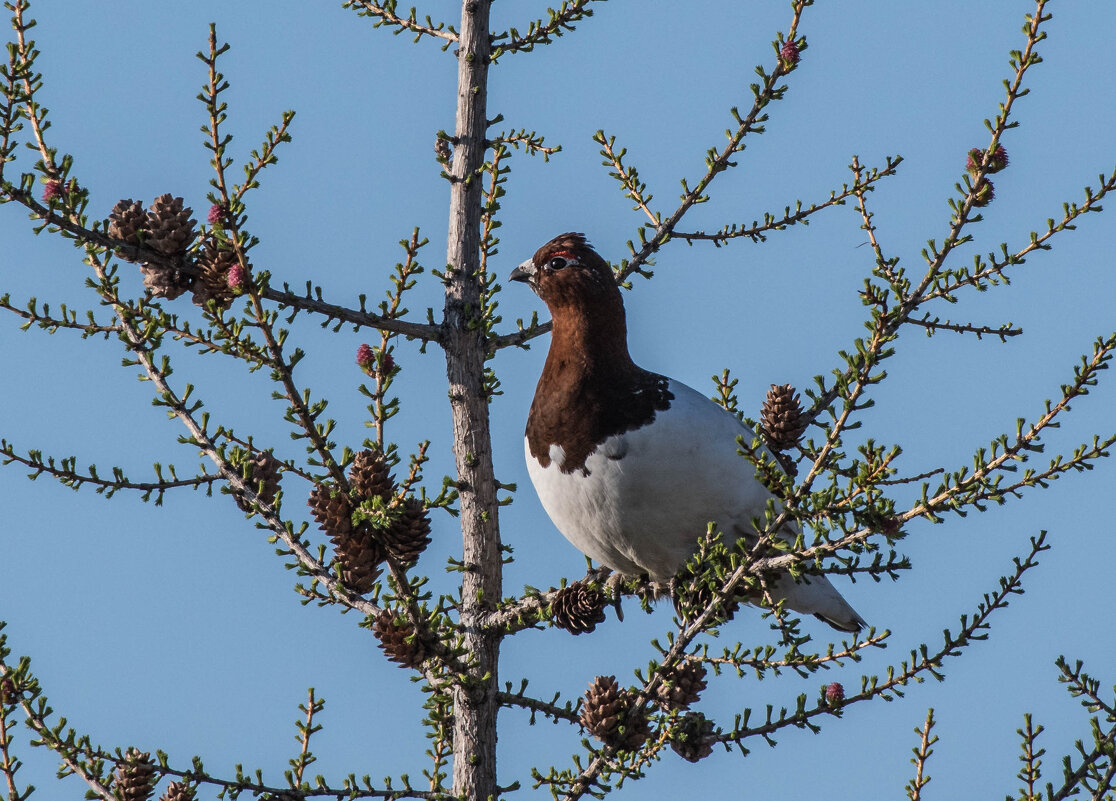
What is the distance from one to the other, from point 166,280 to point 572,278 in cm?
200

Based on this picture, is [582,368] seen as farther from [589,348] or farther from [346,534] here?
[346,534]

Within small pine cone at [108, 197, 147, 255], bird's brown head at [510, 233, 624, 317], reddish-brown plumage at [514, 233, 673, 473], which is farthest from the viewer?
bird's brown head at [510, 233, 624, 317]

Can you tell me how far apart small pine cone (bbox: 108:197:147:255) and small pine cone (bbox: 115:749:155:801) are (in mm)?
1664

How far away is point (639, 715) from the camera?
406cm

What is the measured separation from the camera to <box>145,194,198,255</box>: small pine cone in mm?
3965

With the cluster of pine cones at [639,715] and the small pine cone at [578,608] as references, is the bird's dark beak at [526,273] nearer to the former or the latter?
the small pine cone at [578,608]

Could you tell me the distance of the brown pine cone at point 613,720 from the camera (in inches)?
159

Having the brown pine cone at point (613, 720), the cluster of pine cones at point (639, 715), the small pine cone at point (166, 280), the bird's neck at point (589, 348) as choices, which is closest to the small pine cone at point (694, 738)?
the cluster of pine cones at point (639, 715)

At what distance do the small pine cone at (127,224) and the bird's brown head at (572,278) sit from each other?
1.99 metres

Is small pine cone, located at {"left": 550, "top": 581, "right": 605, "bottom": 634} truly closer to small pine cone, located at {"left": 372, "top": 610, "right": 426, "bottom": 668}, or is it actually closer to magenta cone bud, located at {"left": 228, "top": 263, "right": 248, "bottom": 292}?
small pine cone, located at {"left": 372, "top": 610, "right": 426, "bottom": 668}

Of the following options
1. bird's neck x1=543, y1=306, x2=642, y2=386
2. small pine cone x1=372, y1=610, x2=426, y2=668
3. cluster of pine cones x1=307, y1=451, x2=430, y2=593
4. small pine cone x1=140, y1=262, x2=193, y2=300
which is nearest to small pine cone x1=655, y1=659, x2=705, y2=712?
small pine cone x1=372, y1=610, x2=426, y2=668

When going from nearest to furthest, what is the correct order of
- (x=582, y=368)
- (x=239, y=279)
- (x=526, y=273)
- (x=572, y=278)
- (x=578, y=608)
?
(x=239, y=279) < (x=578, y=608) < (x=582, y=368) < (x=572, y=278) < (x=526, y=273)

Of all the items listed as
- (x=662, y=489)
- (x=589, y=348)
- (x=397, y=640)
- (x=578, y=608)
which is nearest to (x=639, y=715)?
(x=578, y=608)

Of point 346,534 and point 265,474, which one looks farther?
point 265,474
